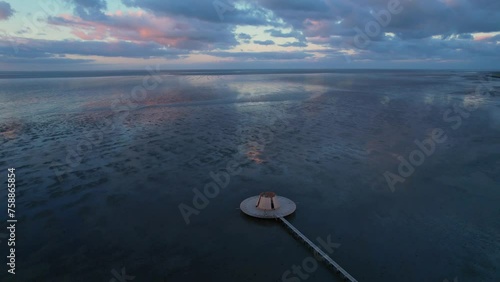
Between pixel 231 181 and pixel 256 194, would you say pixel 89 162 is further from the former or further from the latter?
pixel 256 194

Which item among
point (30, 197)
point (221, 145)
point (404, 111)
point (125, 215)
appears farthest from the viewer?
point (404, 111)

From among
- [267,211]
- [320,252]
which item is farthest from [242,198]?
Answer: [320,252]

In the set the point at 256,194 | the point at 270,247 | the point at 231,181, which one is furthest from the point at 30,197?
the point at 270,247

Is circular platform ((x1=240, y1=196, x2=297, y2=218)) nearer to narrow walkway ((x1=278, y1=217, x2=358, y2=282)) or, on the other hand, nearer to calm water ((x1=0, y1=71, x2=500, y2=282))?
calm water ((x1=0, y1=71, x2=500, y2=282))

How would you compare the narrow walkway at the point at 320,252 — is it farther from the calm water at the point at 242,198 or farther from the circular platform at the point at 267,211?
the circular platform at the point at 267,211

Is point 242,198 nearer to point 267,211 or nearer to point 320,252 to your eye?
point 267,211

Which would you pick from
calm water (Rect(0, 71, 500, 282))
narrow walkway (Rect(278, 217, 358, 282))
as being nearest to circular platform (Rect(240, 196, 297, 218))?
calm water (Rect(0, 71, 500, 282))
